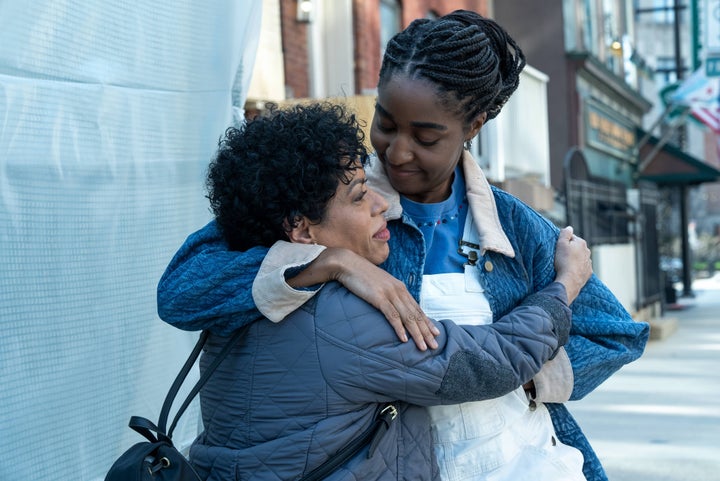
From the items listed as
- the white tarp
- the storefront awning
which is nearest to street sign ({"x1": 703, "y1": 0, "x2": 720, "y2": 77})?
the storefront awning

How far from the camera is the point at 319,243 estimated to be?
6.42 feet

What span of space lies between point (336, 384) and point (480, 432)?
17.1 inches

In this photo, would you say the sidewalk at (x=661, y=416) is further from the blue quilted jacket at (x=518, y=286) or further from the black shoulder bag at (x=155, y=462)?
the black shoulder bag at (x=155, y=462)

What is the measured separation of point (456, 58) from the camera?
2.06m

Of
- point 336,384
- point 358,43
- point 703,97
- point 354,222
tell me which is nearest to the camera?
point 336,384

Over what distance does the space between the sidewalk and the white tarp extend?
3.73 m

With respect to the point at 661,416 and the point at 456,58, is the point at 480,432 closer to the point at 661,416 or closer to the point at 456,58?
the point at 456,58

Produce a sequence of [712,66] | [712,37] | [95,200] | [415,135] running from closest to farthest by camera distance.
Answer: [415,135] < [95,200] < [712,37] < [712,66]

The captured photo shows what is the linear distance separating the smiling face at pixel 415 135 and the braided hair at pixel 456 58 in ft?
0.09

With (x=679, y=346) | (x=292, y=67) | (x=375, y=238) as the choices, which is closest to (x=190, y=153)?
(x=375, y=238)

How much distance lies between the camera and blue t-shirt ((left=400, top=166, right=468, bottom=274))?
7.07 ft

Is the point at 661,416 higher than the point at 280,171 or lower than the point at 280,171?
lower

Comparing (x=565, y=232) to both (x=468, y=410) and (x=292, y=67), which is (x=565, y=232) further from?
(x=292, y=67)

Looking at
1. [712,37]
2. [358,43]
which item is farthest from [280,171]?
[712,37]
